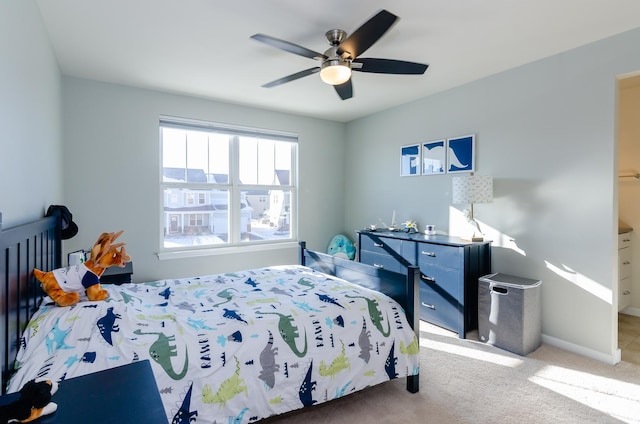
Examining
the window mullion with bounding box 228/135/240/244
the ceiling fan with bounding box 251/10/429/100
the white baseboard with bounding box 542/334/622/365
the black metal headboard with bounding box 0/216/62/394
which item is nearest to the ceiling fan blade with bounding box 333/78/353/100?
the ceiling fan with bounding box 251/10/429/100

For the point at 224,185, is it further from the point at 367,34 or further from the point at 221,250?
the point at 367,34

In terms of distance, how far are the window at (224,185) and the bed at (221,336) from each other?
1566 mm

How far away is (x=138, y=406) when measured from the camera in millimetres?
843

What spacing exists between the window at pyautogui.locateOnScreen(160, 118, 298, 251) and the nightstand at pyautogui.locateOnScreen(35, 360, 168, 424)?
3.07 m

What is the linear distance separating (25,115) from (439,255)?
322 cm

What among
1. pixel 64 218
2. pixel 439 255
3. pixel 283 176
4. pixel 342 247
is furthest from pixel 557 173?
pixel 64 218

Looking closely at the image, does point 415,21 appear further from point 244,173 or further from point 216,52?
point 244,173

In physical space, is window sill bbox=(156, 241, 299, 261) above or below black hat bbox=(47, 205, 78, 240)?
below

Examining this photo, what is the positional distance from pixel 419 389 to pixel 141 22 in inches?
122

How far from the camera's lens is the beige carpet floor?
191 centimetres

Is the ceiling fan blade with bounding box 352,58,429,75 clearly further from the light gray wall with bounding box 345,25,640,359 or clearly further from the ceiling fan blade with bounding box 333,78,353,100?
the light gray wall with bounding box 345,25,640,359

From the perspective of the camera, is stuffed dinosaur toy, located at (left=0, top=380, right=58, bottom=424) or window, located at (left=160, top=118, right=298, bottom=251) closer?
stuffed dinosaur toy, located at (left=0, top=380, right=58, bottom=424)

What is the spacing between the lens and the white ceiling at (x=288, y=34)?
2.09m

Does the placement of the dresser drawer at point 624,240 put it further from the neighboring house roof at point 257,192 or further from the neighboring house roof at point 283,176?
the neighboring house roof at point 257,192
